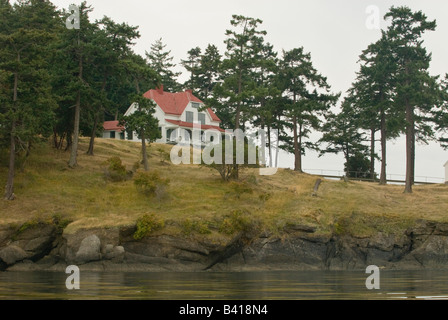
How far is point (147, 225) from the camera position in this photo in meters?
38.2

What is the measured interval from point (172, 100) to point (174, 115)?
13.0 feet

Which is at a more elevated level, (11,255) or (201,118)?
(201,118)

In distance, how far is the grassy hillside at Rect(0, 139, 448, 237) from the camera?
39.9m

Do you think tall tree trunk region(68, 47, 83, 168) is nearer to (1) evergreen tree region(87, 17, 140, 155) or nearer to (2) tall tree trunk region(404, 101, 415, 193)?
(1) evergreen tree region(87, 17, 140, 155)

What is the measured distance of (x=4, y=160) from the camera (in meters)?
47.7

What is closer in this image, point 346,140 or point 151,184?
point 151,184

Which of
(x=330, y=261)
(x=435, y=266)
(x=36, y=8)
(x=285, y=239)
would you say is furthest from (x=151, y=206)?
(x=36, y=8)

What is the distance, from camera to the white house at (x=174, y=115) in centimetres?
7619

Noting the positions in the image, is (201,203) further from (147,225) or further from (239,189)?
(147,225)

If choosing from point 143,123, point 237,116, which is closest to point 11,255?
point 143,123

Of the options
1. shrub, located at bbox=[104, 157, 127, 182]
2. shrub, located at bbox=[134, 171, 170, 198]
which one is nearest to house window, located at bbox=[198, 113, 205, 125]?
shrub, located at bbox=[104, 157, 127, 182]

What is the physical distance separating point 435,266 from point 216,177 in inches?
820

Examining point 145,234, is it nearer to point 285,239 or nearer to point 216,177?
point 285,239
